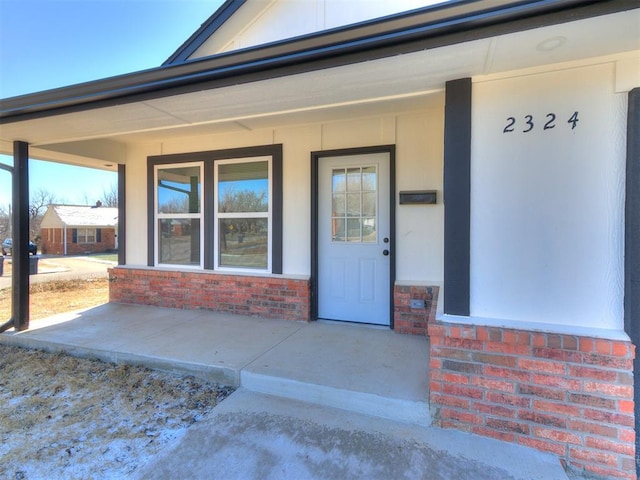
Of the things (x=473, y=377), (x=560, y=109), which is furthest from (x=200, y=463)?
(x=560, y=109)

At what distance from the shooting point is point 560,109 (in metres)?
2.11

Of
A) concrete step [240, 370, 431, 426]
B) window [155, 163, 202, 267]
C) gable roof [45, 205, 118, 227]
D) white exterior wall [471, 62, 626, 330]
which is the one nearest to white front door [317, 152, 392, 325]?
concrete step [240, 370, 431, 426]

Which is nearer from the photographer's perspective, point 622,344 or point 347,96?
point 622,344

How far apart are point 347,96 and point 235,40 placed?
332 centimetres

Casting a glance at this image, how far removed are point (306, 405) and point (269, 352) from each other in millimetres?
837

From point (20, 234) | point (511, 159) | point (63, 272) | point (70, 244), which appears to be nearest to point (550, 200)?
point (511, 159)

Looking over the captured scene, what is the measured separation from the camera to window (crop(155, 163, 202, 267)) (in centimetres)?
522

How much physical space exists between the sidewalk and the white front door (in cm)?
31

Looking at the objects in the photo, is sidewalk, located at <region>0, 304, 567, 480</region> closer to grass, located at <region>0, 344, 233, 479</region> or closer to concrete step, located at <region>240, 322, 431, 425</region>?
concrete step, located at <region>240, 322, 431, 425</region>

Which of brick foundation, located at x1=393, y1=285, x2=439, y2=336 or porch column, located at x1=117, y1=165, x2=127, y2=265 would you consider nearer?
brick foundation, located at x1=393, y1=285, x2=439, y2=336

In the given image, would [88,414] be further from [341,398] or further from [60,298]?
[60,298]

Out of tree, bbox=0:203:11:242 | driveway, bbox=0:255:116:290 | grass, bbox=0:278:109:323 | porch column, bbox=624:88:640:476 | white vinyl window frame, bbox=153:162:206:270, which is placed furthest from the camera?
driveway, bbox=0:255:116:290

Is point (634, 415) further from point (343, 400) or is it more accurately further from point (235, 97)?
point (235, 97)

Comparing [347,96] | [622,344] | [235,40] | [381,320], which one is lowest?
[381,320]
